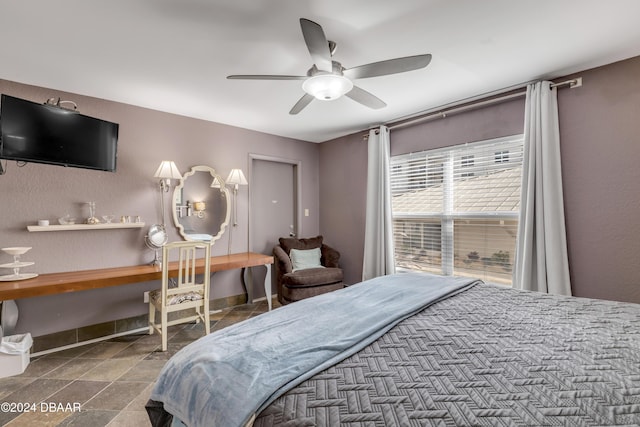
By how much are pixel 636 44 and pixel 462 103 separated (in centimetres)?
127

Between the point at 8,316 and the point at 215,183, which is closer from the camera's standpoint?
the point at 8,316

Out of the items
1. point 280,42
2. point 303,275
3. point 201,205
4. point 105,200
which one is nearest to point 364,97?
point 280,42

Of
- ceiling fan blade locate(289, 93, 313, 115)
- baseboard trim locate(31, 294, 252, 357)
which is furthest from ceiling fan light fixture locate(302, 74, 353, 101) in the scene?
baseboard trim locate(31, 294, 252, 357)

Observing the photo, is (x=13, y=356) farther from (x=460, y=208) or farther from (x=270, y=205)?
(x=460, y=208)

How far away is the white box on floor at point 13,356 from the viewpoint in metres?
2.15

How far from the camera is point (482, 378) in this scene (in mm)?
948

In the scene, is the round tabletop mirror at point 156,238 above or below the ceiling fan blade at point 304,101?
below

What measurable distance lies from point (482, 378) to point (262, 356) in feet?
2.54

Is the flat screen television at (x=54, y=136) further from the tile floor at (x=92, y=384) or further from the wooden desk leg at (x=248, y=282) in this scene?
the wooden desk leg at (x=248, y=282)

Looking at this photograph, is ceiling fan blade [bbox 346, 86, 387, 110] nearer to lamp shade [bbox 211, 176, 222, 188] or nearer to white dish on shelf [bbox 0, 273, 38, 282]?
lamp shade [bbox 211, 176, 222, 188]

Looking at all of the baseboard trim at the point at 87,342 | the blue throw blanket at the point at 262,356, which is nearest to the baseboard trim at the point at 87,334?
the baseboard trim at the point at 87,342

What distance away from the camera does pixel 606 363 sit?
1037mm

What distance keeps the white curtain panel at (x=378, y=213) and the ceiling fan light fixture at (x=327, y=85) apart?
1845mm

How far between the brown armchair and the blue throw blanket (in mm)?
1803
